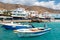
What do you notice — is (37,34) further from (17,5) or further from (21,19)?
(17,5)

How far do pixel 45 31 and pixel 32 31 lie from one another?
1.69 metres

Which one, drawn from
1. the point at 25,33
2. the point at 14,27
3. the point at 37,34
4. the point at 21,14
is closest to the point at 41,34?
the point at 37,34

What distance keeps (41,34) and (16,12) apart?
3694 cm

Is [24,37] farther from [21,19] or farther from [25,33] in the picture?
[21,19]

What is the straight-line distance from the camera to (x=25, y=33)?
17922 millimetres

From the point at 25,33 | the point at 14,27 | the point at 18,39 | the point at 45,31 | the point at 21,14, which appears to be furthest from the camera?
the point at 21,14

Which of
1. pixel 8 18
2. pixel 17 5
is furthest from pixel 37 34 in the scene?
pixel 17 5

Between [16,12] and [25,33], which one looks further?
[16,12]

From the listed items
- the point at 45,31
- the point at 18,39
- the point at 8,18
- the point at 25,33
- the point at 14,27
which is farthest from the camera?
the point at 8,18

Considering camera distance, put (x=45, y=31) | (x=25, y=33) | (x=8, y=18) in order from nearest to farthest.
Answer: (x=25, y=33), (x=45, y=31), (x=8, y=18)

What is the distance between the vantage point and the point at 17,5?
14025 centimetres

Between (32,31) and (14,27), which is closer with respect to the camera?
(32,31)

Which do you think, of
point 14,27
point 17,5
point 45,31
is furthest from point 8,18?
point 17,5

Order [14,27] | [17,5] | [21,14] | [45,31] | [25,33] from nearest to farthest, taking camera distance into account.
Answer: [25,33]
[45,31]
[14,27]
[21,14]
[17,5]
